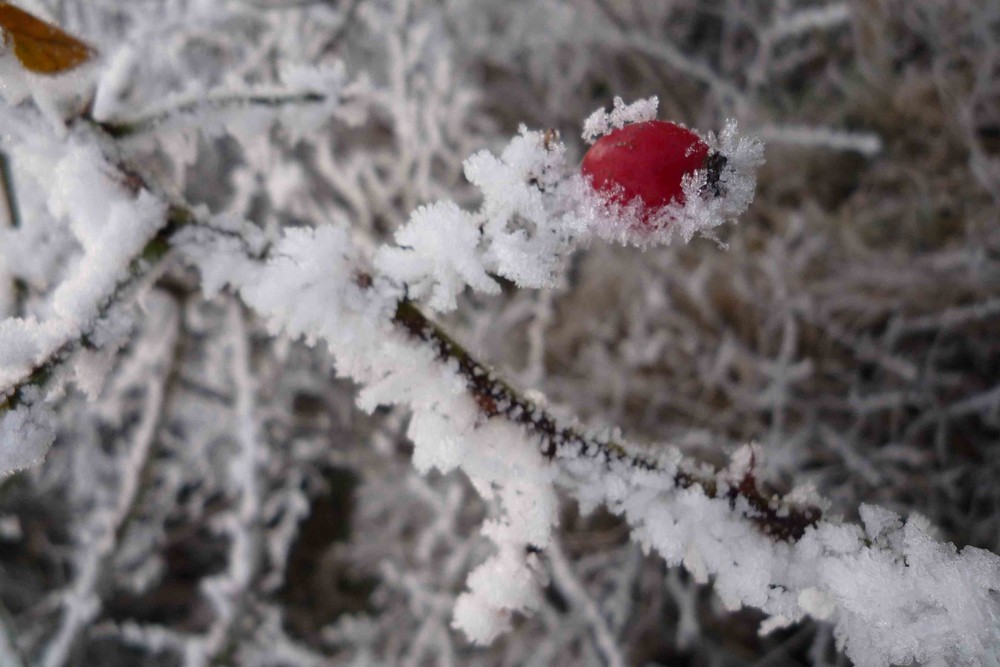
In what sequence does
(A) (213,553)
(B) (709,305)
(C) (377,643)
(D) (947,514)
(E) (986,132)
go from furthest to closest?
(A) (213,553)
(C) (377,643)
(B) (709,305)
(E) (986,132)
(D) (947,514)

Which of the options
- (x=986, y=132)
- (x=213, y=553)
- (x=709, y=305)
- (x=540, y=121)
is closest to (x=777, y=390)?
(x=709, y=305)

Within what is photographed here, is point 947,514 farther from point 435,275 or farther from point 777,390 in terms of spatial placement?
point 435,275

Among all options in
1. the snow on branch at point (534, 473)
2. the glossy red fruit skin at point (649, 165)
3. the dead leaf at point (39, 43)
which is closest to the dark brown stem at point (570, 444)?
the snow on branch at point (534, 473)

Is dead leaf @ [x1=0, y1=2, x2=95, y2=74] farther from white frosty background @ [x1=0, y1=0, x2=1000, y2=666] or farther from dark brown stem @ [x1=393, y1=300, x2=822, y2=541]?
dark brown stem @ [x1=393, y1=300, x2=822, y2=541]

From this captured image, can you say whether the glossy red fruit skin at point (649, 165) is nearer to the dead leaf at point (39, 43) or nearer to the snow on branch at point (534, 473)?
the snow on branch at point (534, 473)

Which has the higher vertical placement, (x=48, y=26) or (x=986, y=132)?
(x=986, y=132)

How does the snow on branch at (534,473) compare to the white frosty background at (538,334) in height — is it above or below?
below
